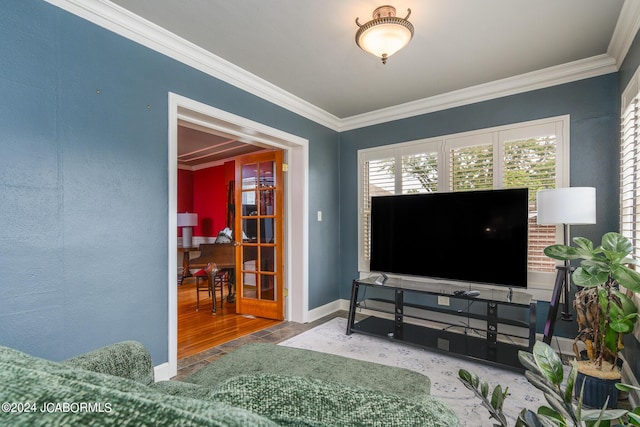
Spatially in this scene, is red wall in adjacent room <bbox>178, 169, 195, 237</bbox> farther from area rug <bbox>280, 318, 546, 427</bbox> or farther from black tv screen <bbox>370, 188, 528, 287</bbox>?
black tv screen <bbox>370, 188, 528, 287</bbox>

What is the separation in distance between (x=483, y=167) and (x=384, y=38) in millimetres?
1924

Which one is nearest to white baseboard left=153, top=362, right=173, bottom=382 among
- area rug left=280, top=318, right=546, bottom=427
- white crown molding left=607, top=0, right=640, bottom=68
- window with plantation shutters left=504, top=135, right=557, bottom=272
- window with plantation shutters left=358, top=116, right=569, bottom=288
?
area rug left=280, top=318, right=546, bottom=427

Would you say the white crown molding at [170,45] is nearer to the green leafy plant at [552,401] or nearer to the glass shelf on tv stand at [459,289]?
the glass shelf on tv stand at [459,289]

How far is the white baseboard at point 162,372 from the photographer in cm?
234

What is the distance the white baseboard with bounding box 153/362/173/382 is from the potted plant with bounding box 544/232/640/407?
111 inches

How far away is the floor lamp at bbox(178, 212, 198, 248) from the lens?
265 inches

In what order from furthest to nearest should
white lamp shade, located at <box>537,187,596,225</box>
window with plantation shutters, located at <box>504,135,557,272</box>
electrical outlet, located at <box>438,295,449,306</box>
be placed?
electrical outlet, located at <box>438,295,449,306</box>, window with plantation shutters, located at <box>504,135,557,272</box>, white lamp shade, located at <box>537,187,596,225</box>

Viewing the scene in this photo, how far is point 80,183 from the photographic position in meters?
1.97

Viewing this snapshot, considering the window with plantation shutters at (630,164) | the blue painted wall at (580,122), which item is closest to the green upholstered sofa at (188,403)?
the window with plantation shutters at (630,164)

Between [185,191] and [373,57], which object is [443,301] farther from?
[185,191]

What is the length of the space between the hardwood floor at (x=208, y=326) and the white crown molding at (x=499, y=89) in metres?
2.98

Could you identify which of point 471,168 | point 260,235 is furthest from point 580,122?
point 260,235

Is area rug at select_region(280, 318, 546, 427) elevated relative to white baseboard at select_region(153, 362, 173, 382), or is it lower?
lower

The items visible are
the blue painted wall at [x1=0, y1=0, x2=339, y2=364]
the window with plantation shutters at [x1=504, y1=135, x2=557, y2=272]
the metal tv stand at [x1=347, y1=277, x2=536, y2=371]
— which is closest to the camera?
the blue painted wall at [x1=0, y1=0, x2=339, y2=364]
